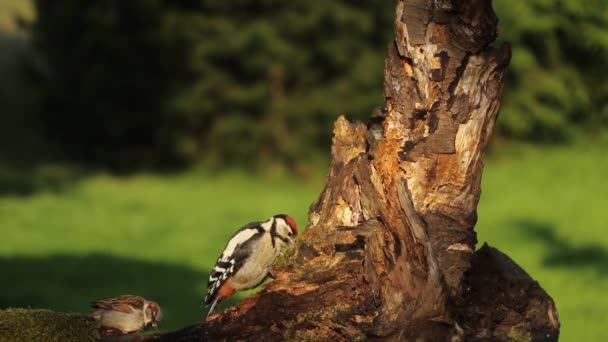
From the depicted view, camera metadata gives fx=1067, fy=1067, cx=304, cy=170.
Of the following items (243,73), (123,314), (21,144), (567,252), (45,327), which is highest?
(243,73)

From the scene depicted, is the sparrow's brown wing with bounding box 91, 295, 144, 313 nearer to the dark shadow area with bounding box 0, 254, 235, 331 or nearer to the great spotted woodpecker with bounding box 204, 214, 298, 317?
the great spotted woodpecker with bounding box 204, 214, 298, 317

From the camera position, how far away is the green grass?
1459cm

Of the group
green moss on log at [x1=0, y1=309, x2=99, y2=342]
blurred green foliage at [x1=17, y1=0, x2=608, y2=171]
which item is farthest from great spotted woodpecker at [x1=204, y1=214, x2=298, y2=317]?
blurred green foliage at [x1=17, y1=0, x2=608, y2=171]

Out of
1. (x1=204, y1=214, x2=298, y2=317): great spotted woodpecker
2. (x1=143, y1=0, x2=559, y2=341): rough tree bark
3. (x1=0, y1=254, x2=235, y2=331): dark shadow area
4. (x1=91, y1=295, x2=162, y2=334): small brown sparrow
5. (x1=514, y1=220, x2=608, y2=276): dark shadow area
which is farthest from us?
(x1=514, y1=220, x2=608, y2=276): dark shadow area

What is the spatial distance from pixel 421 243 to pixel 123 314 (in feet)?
6.04

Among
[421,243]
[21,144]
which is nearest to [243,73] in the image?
[21,144]

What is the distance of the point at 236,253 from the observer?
799 cm

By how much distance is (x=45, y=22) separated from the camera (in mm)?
23219

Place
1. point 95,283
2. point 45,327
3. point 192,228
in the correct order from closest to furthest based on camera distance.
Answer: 1. point 45,327
2. point 95,283
3. point 192,228

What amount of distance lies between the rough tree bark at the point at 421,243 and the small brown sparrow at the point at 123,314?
0.69 ft

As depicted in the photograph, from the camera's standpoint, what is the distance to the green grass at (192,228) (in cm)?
1459

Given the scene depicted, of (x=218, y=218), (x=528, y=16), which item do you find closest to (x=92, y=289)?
(x=218, y=218)

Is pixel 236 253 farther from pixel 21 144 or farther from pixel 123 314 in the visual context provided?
pixel 21 144

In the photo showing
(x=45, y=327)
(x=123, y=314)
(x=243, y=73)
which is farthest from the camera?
(x=243, y=73)
